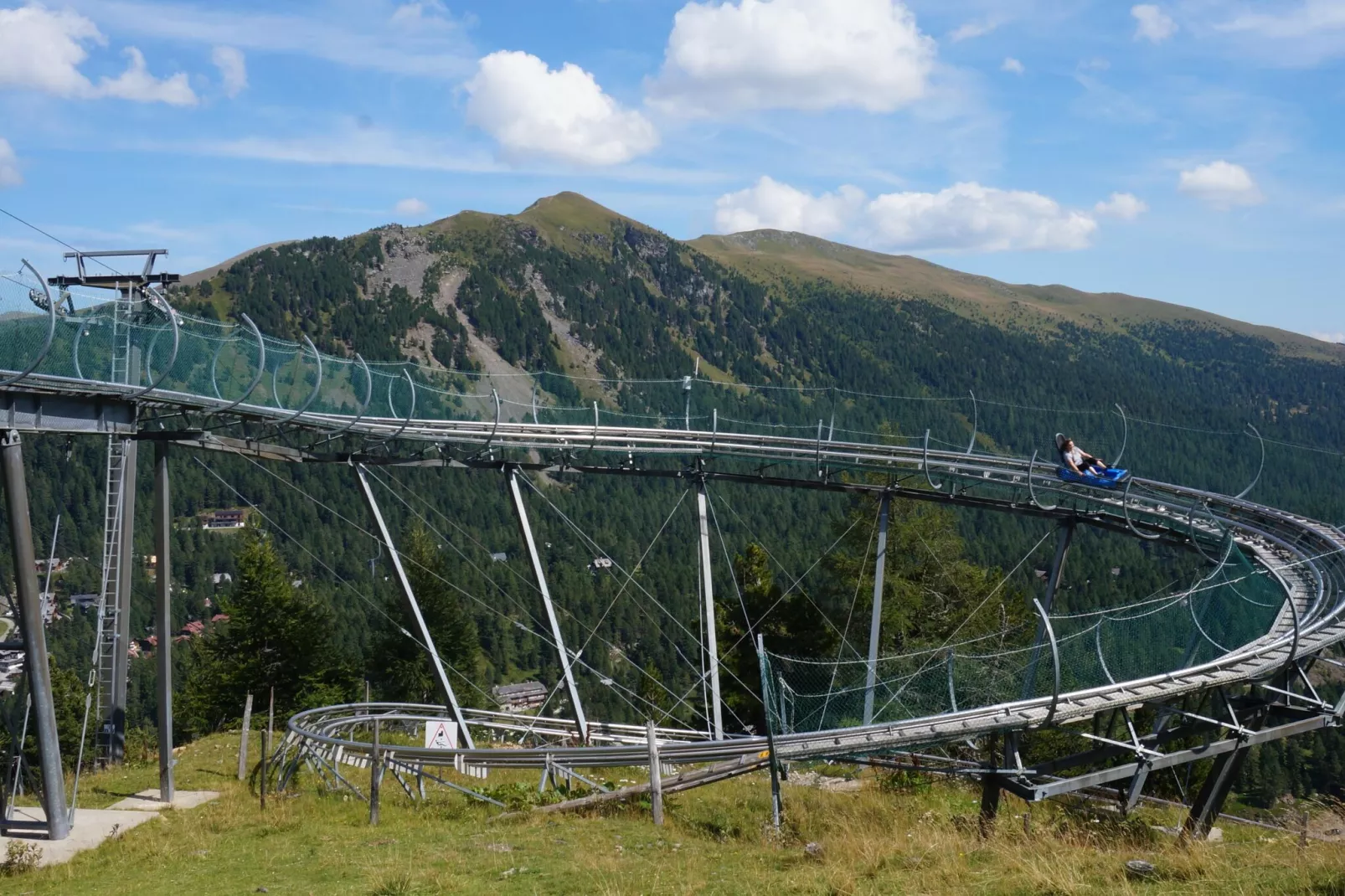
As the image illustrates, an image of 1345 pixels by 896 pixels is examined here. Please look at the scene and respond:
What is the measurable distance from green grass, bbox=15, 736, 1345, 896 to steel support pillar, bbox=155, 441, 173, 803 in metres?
1.07

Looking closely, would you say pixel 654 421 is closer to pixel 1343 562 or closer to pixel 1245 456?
pixel 1245 456

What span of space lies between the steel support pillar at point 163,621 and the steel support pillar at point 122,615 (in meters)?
1.20

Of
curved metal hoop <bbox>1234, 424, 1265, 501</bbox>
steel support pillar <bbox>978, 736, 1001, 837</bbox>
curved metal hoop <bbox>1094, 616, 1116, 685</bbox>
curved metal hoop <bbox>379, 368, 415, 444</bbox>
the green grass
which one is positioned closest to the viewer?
the green grass

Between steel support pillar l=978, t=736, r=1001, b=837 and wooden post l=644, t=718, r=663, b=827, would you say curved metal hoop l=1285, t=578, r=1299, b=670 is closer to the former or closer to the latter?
steel support pillar l=978, t=736, r=1001, b=837

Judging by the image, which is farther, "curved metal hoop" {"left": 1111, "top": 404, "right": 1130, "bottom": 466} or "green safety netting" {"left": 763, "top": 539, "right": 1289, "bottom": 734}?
"curved metal hoop" {"left": 1111, "top": 404, "right": 1130, "bottom": 466}

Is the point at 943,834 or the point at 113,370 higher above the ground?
the point at 113,370

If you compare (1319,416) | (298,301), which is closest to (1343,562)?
(1319,416)

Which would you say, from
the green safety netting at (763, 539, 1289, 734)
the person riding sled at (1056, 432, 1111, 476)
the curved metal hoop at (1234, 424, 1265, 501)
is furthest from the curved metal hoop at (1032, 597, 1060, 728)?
the curved metal hoop at (1234, 424, 1265, 501)

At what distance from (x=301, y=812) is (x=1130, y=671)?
12.1 m

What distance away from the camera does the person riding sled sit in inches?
1042

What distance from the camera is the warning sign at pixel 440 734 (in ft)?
74.2

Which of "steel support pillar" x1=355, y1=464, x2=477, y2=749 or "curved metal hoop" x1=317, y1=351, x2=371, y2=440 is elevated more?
"curved metal hoop" x1=317, y1=351, x2=371, y2=440

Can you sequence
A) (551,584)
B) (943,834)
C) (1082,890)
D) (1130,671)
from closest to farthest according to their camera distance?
1. (1082,890)
2. (943,834)
3. (1130,671)
4. (551,584)

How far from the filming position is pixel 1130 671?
16578mm
